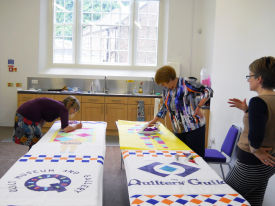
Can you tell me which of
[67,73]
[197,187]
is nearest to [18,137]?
[197,187]

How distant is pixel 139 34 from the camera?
6.93 meters

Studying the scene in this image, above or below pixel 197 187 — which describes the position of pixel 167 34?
above

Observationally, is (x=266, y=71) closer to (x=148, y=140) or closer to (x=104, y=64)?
(x=148, y=140)

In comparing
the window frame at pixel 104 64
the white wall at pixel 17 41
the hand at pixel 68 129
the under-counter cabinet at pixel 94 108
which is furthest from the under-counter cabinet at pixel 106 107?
the hand at pixel 68 129

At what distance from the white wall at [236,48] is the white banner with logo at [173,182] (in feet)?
4.02

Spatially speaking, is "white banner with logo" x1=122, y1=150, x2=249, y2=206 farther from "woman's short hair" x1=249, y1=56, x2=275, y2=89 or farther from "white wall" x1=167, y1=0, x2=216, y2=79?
"white wall" x1=167, y1=0, x2=216, y2=79

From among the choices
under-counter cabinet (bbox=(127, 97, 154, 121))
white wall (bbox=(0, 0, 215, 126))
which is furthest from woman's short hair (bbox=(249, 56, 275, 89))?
white wall (bbox=(0, 0, 215, 126))

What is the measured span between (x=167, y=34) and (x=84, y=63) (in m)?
2.07

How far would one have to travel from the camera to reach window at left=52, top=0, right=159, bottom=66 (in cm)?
686

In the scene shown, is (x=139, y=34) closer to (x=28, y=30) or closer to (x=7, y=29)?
(x=28, y=30)

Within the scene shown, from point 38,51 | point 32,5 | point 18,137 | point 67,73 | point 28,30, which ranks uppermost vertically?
point 32,5

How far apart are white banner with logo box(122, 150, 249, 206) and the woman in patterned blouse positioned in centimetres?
48

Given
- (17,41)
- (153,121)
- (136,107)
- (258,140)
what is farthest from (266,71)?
(17,41)

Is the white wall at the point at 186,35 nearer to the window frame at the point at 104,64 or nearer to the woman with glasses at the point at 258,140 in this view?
the window frame at the point at 104,64
